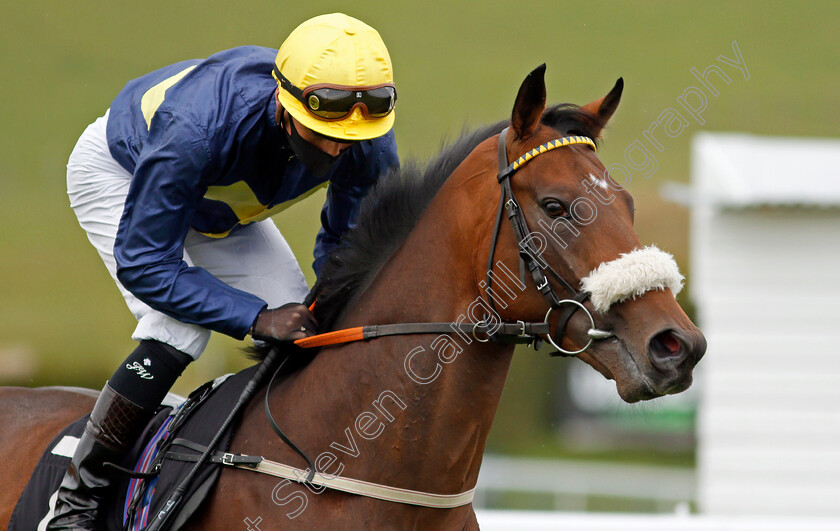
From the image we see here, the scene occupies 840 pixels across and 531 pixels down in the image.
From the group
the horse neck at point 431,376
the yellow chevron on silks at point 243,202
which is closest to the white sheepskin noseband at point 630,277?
the horse neck at point 431,376

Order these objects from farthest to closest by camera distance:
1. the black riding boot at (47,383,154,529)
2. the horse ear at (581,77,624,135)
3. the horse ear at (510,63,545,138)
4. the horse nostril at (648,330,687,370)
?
the black riding boot at (47,383,154,529), the horse ear at (581,77,624,135), the horse ear at (510,63,545,138), the horse nostril at (648,330,687,370)

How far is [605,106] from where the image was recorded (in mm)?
2283

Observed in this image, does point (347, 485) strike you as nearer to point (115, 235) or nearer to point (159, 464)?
point (159, 464)

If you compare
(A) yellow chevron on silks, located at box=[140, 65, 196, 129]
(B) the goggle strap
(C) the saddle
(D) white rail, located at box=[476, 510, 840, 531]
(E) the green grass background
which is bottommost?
(E) the green grass background

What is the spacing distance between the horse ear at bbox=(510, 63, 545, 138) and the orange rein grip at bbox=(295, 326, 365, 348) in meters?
0.68

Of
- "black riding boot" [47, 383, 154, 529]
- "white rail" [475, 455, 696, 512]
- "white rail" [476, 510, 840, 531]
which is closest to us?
"black riding boot" [47, 383, 154, 529]

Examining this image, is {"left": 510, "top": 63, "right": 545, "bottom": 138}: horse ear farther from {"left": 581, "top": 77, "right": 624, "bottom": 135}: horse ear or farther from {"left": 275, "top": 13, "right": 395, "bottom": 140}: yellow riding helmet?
{"left": 275, "top": 13, "right": 395, "bottom": 140}: yellow riding helmet

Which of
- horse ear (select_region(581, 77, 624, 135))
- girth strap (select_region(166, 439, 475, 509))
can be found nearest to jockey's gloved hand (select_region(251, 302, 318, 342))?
girth strap (select_region(166, 439, 475, 509))

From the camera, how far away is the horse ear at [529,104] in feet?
6.73

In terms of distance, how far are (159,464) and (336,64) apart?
124cm

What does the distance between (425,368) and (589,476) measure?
9.25m

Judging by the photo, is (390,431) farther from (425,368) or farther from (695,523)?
(695,523)

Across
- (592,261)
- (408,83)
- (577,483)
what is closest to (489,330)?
(592,261)

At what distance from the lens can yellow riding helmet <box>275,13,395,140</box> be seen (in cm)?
232
